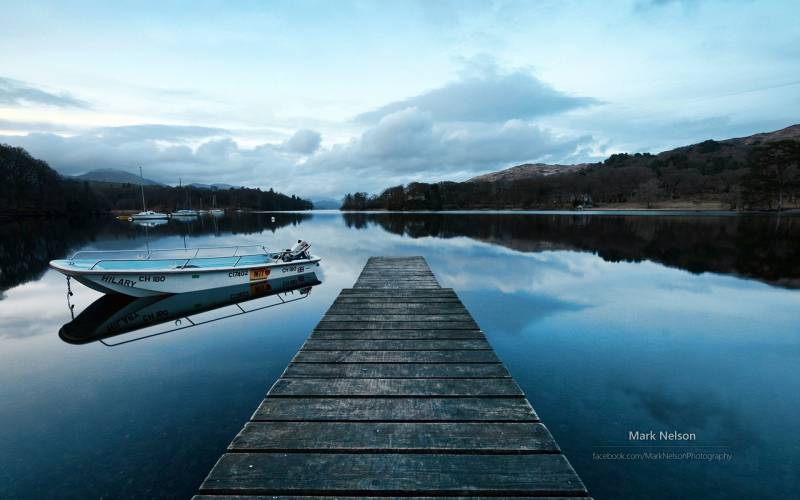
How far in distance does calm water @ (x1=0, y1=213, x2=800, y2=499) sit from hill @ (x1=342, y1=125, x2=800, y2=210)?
86.2 meters

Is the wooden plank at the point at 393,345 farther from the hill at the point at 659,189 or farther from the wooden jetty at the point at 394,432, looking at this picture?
the hill at the point at 659,189

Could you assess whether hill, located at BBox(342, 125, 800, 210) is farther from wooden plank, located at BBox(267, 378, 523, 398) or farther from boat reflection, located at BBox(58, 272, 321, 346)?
wooden plank, located at BBox(267, 378, 523, 398)

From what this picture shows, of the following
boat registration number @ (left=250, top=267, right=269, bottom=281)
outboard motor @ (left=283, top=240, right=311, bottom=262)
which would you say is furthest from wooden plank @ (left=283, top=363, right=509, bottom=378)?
outboard motor @ (left=283, top=240, right=311, bottom=262)

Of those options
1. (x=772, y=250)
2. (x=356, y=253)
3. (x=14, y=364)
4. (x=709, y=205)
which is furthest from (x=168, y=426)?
(x=709, y=205)

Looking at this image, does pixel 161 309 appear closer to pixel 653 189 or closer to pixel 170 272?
pixel 170 272

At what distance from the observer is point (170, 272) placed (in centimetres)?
1308

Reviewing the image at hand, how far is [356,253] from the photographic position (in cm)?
2845

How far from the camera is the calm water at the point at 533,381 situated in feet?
15.3

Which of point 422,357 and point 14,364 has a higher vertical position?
point 422,357

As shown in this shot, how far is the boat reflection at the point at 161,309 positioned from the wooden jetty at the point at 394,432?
22.5ft

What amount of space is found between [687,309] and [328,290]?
12881mm

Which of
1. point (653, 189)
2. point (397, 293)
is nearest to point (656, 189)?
point (653, 189)

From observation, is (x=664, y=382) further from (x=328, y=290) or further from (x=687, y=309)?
(x=328, y=290)

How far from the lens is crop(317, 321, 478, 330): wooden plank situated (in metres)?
7.80
